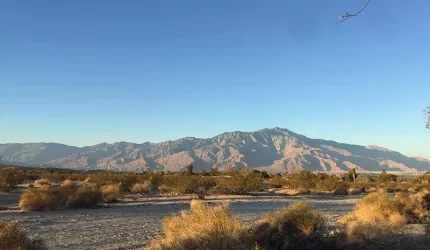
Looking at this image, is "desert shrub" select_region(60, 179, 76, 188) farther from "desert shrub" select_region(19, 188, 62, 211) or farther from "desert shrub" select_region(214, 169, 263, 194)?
"desert shrub" select_region(214, 169, 263, 194)

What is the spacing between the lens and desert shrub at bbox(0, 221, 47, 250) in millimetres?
8234

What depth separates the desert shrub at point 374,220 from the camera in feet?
34.6

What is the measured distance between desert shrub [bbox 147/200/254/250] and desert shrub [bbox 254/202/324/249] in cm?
105

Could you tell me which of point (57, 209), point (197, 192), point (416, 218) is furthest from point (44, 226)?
point (197, 192)

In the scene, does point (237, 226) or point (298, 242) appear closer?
point (237, 226)

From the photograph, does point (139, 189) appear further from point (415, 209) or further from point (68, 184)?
point (415, 209)

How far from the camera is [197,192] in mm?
33844

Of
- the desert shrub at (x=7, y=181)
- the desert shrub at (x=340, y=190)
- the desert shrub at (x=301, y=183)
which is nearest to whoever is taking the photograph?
the desert shrub at (x=7, y=181)

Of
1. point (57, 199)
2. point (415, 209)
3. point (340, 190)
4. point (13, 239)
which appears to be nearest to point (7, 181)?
point (57, 199)

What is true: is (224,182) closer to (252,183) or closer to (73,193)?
(252,183)

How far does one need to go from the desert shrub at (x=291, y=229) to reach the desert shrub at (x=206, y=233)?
3.44 ft

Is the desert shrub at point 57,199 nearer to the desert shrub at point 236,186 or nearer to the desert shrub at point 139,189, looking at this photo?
the desert shrub at point 139,189

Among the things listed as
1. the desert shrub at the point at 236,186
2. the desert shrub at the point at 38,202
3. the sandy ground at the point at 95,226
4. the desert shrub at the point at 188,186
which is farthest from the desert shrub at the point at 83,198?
the desert shrub at the point at 236,186

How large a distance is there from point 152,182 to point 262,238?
102 ft
